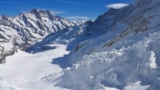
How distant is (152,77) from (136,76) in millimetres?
1928

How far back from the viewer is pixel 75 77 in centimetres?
3900

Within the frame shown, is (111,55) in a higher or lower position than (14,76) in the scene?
lower

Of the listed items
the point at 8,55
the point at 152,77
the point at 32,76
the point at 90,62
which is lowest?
the point at 152,77

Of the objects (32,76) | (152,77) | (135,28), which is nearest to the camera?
(152,77)

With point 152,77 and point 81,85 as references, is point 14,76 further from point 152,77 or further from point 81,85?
point 152,77

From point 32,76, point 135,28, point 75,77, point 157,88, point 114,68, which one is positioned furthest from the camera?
point 135,28

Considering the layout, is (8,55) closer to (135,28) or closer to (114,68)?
(135,28)

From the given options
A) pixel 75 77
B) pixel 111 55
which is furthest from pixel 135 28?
pixel 75 77

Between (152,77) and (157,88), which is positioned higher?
(152,77)

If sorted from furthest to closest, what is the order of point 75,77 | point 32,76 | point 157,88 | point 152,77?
point 32,76, point 75,77, point 152,77, point 157,88

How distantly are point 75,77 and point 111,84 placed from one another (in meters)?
6.16

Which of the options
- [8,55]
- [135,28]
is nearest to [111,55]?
[135,28]

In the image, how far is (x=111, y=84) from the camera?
112 ft

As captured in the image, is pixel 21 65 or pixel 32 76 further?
pixel 21 65
